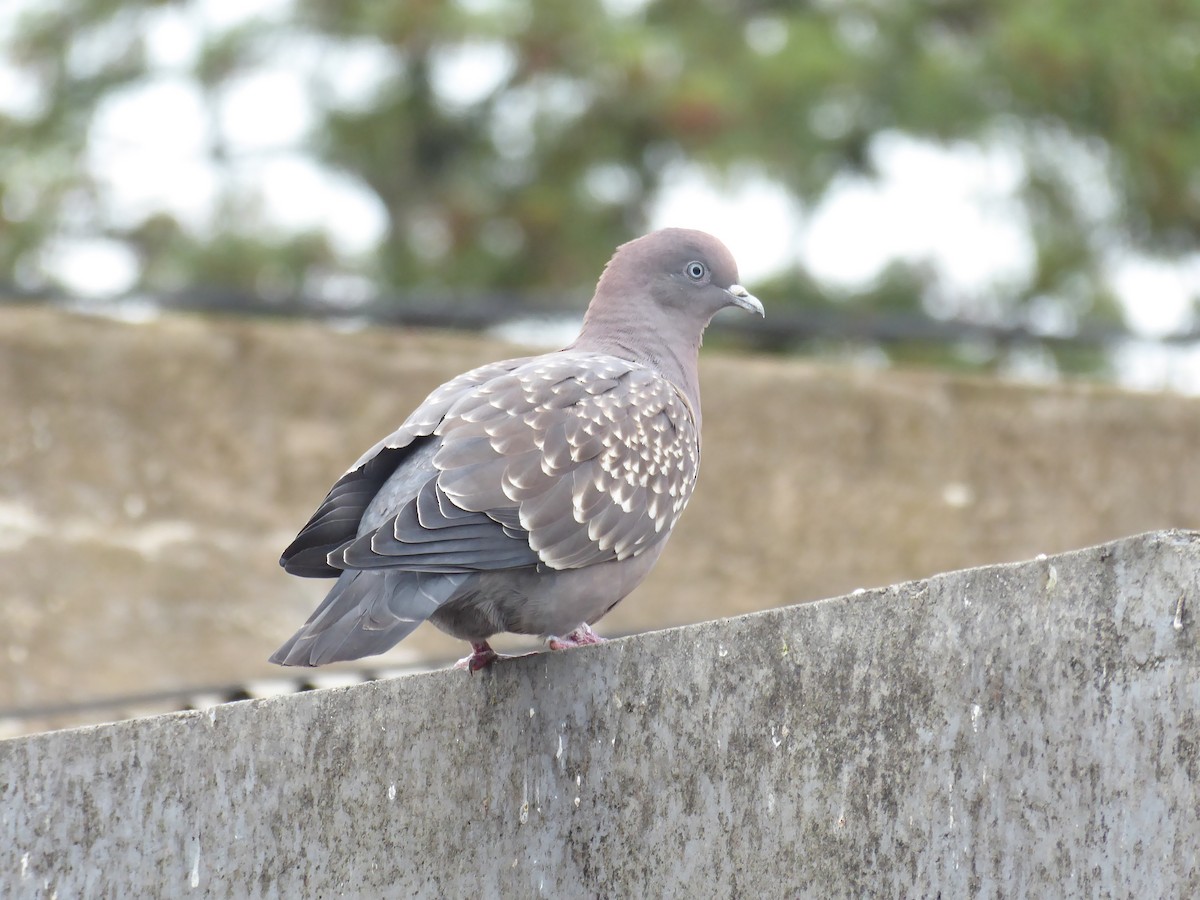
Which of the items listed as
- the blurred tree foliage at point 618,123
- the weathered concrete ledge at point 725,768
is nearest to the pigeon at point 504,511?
the weathered concrete ledge at point 725,768

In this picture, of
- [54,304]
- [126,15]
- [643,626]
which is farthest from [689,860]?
[126,15]

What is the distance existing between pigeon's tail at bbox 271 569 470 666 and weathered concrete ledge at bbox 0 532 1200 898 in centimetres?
16

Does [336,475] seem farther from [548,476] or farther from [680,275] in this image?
[548,476]

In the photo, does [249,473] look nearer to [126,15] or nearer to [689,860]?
[689,860]

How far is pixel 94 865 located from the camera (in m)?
3.03

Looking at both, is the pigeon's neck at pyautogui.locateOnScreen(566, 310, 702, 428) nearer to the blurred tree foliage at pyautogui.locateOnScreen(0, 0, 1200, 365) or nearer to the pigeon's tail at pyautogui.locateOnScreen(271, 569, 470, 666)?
the pigeon's tail at pyautogui.locateOnScreen(271, 569, 470, 666)

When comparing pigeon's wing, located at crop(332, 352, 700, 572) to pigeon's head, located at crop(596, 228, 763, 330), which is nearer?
pigeon's wing, located at crop(332, 352, 700, 572)

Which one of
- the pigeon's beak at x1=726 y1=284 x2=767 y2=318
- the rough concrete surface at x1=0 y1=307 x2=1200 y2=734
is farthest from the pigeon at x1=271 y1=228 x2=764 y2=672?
the rough concrete surface at x1=0 y1=307 x2=1200 y2=734

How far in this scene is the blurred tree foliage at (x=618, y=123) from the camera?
8.88 m

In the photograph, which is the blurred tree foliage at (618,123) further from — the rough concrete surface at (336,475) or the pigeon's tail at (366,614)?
the pigeon's tail at (366,614)

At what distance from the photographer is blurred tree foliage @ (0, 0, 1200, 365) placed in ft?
29.1

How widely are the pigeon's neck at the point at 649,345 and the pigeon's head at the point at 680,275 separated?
74mm

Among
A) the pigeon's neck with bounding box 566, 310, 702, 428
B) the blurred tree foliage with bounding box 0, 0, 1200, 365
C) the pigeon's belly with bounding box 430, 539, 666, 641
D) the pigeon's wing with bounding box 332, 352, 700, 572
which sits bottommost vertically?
the pigeon's belly with bounding box 430, 539, 666, 641

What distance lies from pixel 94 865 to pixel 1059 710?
1.68m
